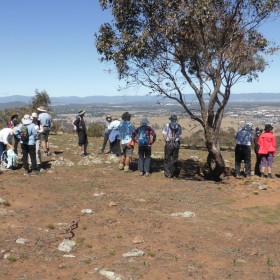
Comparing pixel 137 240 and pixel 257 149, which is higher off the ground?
pixel 257 149

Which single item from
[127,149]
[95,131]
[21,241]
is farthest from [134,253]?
[95,131]

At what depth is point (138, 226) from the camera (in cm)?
964

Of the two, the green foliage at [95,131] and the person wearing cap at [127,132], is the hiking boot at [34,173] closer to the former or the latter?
the person wearing cap at [127,132]

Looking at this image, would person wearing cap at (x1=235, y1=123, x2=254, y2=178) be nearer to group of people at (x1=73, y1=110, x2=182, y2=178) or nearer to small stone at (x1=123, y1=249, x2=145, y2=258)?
group of people at (x1=73, y1=110, x2=182, y2=178)

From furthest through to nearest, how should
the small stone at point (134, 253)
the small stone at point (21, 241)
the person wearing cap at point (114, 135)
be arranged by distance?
the person wearing cap at point (114, 135), the small stone at point (21, 241), the small stone at point (134, 253)

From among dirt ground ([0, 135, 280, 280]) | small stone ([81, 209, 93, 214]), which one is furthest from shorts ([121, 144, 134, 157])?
small stone ([81, 209, 93, 214])

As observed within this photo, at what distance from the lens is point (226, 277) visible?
6.93 m

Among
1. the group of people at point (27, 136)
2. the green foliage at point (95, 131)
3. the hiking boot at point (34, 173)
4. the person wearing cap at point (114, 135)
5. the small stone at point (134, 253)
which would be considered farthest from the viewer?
the green foliage at point (95, 131)

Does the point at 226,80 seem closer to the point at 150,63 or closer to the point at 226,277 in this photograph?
the point at 150,63

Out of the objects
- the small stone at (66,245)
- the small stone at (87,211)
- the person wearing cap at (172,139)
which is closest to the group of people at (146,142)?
the person wearing cap at (172,139)

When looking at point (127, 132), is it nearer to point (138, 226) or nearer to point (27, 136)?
point (27, 136)

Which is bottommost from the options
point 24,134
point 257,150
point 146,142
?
point 257,150

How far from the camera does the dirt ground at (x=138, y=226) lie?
7.25 meters

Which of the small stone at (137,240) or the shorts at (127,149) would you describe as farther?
the shorts at (127,149)
